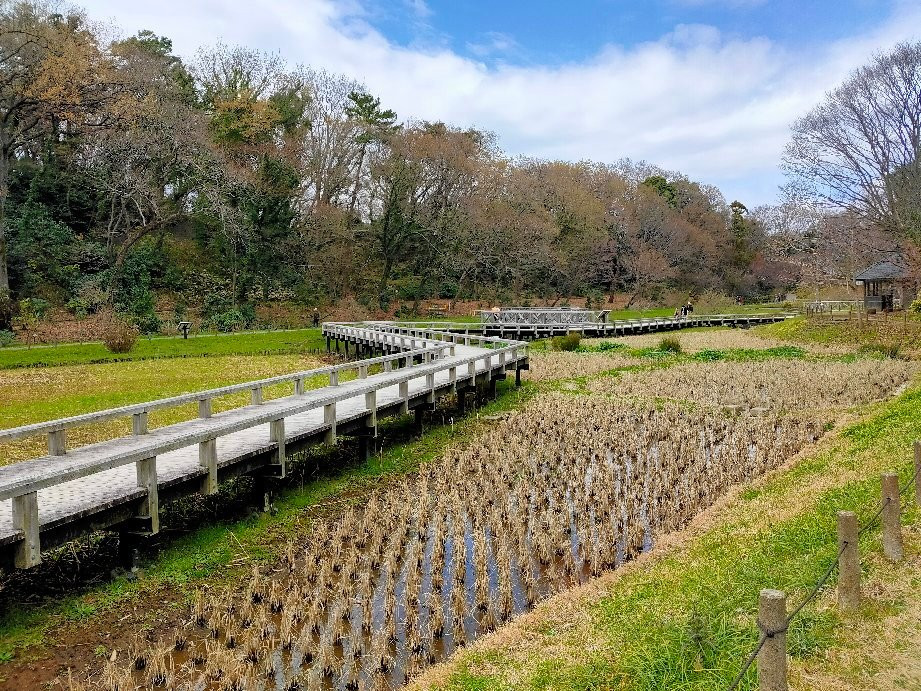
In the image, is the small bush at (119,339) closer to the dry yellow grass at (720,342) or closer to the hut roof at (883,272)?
the dry yellow grass at (720,342)

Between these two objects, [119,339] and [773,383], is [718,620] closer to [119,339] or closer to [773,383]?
[773,383]

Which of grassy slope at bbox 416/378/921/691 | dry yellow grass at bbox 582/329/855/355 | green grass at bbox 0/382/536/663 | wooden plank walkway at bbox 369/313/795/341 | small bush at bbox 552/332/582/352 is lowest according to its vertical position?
green grass at bbox 0/382/536/663

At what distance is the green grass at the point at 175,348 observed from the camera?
1042 inches

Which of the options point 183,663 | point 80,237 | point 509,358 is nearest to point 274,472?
point 183,663

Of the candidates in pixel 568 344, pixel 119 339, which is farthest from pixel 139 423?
pixel 568 344

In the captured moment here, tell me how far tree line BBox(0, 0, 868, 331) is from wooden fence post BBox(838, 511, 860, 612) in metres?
34.2

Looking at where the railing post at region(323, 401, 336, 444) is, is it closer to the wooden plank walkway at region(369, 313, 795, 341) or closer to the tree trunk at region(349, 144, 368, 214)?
the wooden plank walkway at region(369, 313, 795, 341)

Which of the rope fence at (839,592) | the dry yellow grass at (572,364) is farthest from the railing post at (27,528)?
the dry yellow grass at (572,364)

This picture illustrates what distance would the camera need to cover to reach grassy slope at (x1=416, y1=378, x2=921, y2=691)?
5285 mm

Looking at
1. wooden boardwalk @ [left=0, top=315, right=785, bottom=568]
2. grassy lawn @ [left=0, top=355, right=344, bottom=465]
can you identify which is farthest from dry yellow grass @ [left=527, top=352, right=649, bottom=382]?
wooden boardwalk @ [left=0, top=315, right=785, bottom=568]

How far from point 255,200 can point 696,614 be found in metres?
43.7

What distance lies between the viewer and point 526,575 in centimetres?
820

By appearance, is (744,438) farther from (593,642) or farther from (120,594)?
(120,594)

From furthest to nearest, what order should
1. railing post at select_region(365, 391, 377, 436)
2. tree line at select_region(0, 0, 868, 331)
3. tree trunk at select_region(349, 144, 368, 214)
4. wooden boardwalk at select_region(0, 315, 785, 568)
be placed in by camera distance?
→ tree trunk at select_region(349, 144, 368, 214)
tree line at select_region(0, 0, 868, 331)
railing post at select_region(365, 391, 377, 436)
wooden boardwalk at select_region(0, 315, 785, 568)
